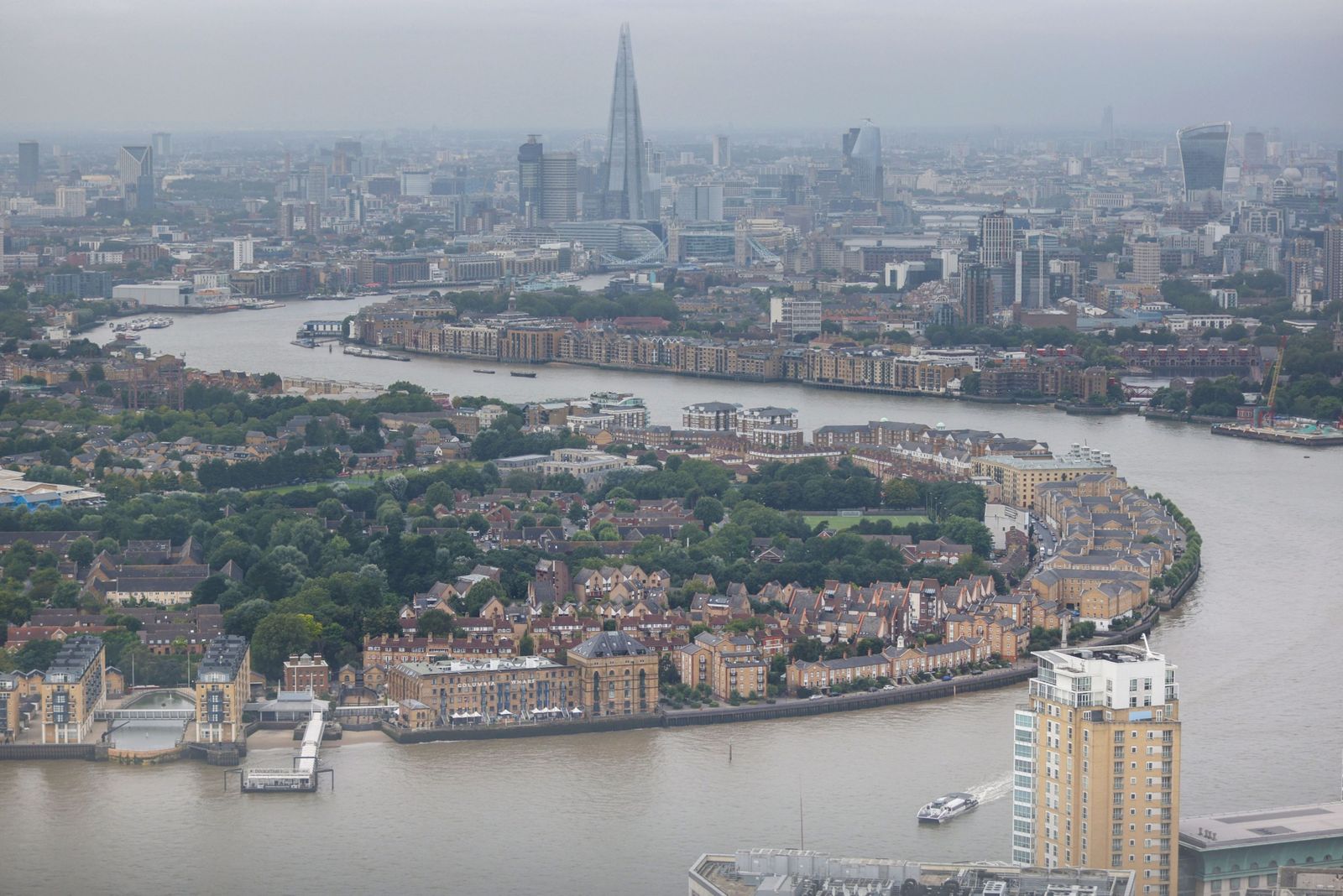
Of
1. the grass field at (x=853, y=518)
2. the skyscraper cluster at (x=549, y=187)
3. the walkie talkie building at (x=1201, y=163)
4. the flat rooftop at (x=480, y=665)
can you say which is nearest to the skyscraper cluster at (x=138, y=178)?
the skyscraper cluster at (x=549, y=187)

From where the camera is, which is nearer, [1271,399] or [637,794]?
[637,794]

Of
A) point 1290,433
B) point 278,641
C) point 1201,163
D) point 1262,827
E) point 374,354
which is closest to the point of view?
point 1262,827

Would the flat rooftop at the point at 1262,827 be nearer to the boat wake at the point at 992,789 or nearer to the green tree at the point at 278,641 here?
the boat wake at the point at 992,789

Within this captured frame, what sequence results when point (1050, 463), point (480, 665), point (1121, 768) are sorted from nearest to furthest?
point (1121, 768) < point (480, 665) < point (1050, 463)

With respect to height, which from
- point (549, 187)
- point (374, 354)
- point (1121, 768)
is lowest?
point (374, 354)

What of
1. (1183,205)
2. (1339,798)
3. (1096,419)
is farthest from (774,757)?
(1183,205)

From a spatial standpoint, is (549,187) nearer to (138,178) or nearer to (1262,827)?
(138,178)

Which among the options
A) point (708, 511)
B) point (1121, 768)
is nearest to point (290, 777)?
point (1121, 768)

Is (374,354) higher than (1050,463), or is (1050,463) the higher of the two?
(1050,463)

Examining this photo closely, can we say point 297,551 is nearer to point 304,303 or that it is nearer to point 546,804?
point 546,804
